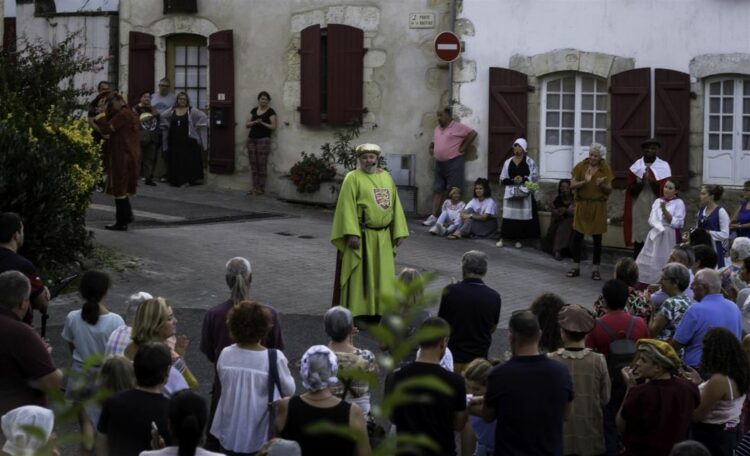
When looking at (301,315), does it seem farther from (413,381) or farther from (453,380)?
(413,381)

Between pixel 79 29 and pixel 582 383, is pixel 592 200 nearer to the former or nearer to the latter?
pixel 582 383

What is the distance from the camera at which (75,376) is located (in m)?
2.85

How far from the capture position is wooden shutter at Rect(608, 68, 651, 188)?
18.1 m

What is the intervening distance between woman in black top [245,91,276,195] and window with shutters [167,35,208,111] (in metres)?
1.29

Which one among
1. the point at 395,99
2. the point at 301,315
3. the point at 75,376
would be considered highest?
the point at 395,99

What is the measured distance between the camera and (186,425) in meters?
5.21

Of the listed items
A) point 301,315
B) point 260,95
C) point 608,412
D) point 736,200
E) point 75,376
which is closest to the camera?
point 75,376

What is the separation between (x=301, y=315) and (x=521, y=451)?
654cm

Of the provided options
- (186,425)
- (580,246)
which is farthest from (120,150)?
(186,425)

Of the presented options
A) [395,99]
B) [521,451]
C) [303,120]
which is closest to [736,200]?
[395,99]

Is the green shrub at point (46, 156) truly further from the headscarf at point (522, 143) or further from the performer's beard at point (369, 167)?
the headscarf at point (522, 143)

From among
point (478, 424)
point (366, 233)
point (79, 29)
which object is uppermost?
point (79, 29)

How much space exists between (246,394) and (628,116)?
40.9ft

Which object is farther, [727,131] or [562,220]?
[727,131]
